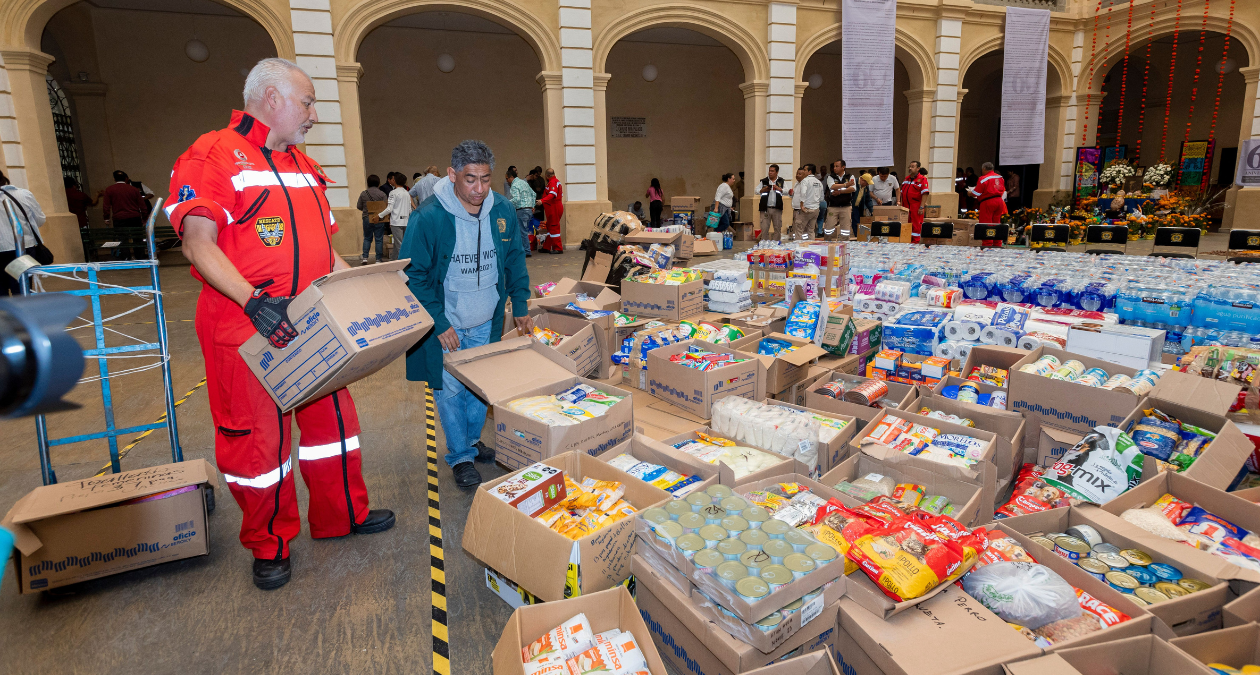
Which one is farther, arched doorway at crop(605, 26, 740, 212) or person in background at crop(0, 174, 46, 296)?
arched doorway at crop(605, 26, 740, 212)

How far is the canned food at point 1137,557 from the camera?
2.02m

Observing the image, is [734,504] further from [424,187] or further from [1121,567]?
[424,187]

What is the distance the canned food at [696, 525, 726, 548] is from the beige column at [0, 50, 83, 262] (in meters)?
12.6

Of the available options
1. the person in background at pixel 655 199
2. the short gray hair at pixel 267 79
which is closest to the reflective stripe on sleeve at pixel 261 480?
the short gray hair at pixel 267 79

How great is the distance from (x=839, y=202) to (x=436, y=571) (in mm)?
11892

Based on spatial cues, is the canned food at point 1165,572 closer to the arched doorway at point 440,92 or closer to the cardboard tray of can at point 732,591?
the cardboard tray of can at point 732,591

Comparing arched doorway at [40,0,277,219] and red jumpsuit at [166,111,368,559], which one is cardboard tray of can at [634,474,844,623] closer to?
red jumpsuit at [166,111,368,559]

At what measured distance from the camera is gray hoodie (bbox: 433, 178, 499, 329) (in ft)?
10.6

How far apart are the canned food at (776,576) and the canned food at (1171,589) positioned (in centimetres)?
118

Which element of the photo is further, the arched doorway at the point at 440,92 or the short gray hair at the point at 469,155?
the arched doorway at the point at 440,92

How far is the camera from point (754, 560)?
174 cm

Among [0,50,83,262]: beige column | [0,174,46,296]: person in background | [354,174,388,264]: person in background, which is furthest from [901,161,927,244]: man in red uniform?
[0,50,83,262]: beige column

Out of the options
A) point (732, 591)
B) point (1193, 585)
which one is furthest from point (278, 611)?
point (1193, 585)

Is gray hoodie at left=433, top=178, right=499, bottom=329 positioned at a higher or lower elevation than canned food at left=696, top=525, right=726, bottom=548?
higher
